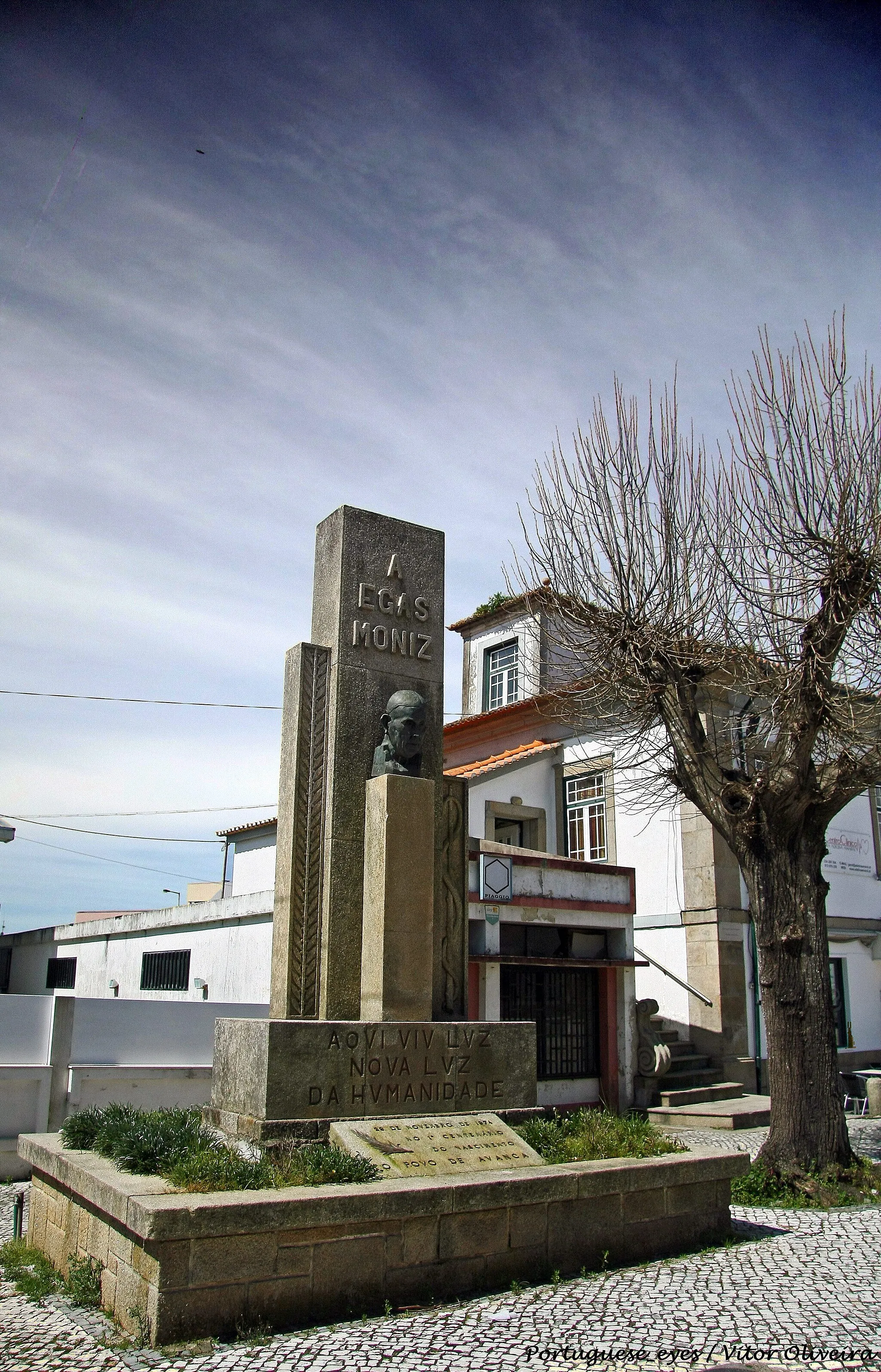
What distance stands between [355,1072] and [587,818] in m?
13.9

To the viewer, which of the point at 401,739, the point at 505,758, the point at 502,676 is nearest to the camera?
the point at 401,739

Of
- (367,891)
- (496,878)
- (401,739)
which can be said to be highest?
(401,739)

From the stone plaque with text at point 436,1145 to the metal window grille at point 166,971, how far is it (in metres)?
12.5

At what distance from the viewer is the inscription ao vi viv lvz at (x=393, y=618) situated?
7488mm

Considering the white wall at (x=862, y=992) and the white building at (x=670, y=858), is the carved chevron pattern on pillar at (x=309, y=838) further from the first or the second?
the white wall at (x=862, y=992)

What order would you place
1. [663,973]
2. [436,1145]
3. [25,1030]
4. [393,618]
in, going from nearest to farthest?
1. [436,1145]
2. [393,618]
3. [25,1030]
4. [663,973]

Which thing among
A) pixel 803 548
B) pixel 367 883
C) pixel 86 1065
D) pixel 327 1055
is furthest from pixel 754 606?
pixel 86 1065

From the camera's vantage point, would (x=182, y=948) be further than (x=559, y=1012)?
Yes

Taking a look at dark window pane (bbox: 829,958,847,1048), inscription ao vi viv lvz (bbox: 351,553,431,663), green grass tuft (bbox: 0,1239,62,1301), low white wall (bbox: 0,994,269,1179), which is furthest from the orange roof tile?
green grass tuft (bbox: 0,1239,62,1301)

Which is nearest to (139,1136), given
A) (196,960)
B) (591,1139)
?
(591,1139)

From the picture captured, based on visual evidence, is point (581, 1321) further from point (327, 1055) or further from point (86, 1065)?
point (86, 1065)

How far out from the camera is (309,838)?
23.0 feet

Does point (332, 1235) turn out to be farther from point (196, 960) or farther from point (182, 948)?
point (182, 948)

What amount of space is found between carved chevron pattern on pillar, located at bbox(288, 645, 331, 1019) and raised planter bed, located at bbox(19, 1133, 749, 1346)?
1551mm
